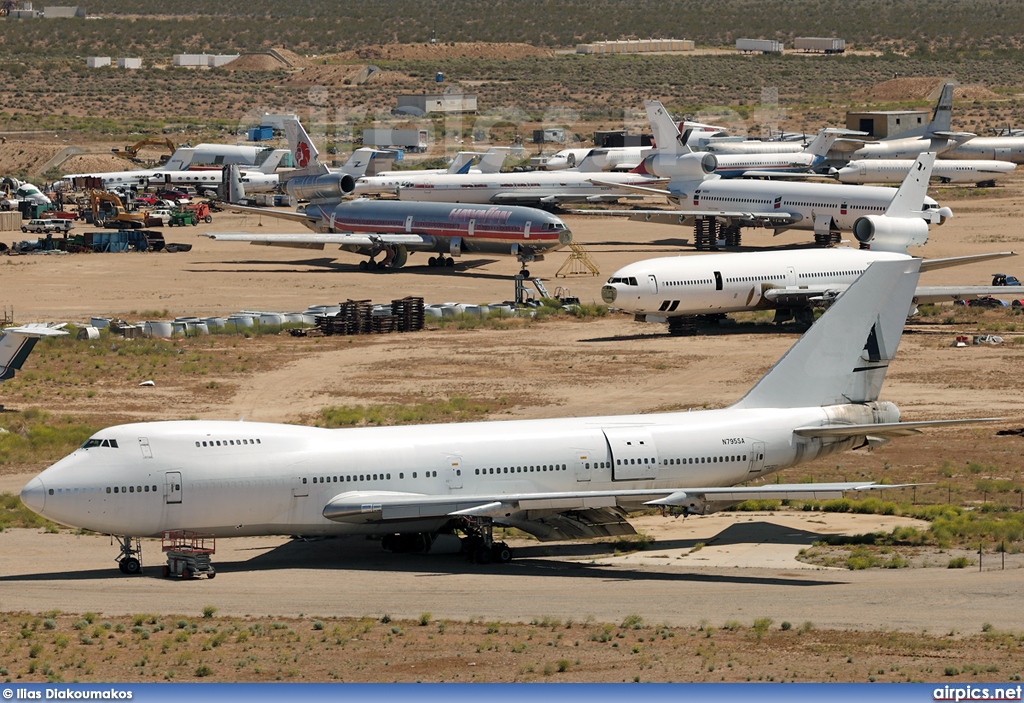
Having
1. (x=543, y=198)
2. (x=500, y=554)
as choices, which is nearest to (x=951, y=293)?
(x=500, y=554)

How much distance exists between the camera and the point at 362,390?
7106 centimetres

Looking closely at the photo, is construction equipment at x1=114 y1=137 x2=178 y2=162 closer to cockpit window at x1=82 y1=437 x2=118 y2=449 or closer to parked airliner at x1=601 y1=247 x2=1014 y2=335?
parked airliner at x1=601 y1=247 x2=1014 y2=335

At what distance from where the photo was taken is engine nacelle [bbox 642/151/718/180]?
12356 centimetres

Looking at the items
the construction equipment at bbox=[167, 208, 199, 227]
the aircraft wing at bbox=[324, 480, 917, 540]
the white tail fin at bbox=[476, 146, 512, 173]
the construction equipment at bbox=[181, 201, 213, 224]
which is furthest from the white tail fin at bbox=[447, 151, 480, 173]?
the aircraft wing at bbox=[324, 480, 917, 540]

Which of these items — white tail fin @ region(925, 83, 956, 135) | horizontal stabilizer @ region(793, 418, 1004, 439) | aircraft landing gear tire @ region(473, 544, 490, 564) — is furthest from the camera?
white tail fin @ region(925, 83, 956, 135)

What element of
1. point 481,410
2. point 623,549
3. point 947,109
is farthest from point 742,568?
point 947,109

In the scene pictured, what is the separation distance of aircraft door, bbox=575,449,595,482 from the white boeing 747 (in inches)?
1.6

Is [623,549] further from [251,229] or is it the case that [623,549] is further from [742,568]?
[251,229]

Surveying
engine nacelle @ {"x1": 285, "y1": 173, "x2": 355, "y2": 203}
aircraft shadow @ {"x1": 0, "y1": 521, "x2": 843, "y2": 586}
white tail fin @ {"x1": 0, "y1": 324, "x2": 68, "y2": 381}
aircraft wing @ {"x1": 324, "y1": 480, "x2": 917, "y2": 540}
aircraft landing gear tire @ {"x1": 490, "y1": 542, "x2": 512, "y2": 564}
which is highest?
engine nacelle @ {"x1": 285, "y1": 173, "x2": 355, "y2": 203}

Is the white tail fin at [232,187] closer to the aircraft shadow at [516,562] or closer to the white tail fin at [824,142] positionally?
the white tail fin at [824,142]

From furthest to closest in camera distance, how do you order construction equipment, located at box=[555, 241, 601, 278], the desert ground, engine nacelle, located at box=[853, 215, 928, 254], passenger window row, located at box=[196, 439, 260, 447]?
construction equipment, located at box=[555, 241, 601, 278] < engine nacelle, located at box=[853, 215, 928, 254] < passenger window row, located at box=[196, 439, 260, 447] < the desert ground

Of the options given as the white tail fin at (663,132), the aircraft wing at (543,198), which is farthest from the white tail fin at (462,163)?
the white tail fin at (663,132)

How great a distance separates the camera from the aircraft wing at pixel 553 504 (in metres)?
42.7

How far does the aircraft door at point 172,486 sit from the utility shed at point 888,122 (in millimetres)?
145194
